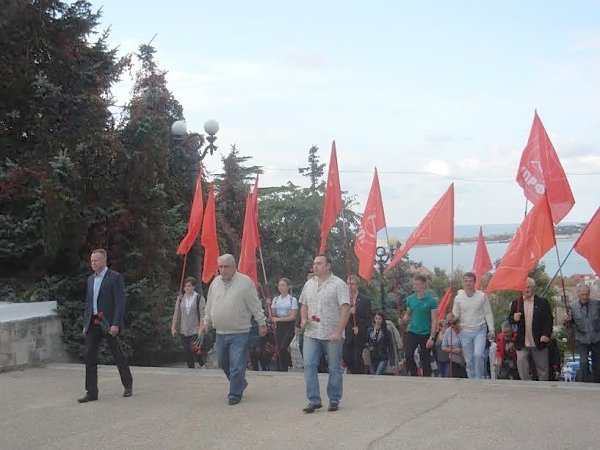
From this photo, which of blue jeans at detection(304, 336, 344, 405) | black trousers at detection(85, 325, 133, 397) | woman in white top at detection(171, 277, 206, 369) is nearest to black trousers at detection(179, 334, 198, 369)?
woman in white top at detection(171, 277, 206, 369)

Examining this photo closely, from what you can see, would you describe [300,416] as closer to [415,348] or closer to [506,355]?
[415,348]

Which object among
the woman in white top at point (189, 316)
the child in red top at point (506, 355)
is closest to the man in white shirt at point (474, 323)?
the child in red top at point (506, 355)

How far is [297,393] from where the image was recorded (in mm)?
8898

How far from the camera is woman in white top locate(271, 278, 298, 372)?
1189 centimetres

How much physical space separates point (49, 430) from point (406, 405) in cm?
355

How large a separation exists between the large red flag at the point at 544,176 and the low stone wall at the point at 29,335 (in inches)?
300

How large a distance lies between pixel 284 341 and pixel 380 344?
1634mm

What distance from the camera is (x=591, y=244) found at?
32.6 feet

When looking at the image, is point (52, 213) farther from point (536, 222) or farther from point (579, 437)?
point (579, 437)

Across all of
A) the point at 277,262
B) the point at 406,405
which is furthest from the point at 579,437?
the point at 277,262

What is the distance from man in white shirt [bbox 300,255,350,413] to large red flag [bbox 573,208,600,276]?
3950 millimetres

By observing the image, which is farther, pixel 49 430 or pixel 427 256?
pixel 427 256

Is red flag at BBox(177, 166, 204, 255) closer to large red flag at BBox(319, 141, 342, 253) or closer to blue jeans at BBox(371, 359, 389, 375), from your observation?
large red flag at BBox(319, 141, 342, 253)

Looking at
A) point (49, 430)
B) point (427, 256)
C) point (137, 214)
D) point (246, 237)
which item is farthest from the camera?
point (427, 256)
